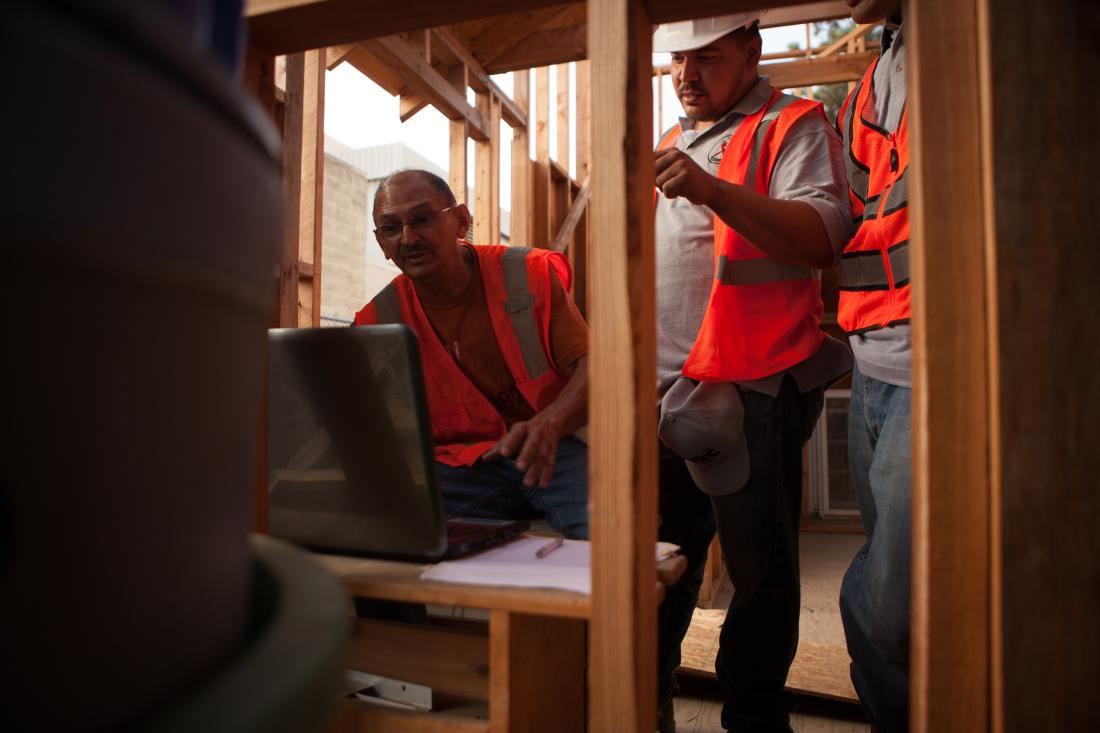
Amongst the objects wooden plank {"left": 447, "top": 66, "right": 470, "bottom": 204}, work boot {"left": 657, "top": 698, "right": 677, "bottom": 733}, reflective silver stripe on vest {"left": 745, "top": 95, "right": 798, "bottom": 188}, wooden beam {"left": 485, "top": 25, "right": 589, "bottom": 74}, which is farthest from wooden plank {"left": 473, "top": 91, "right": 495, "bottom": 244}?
work boot {"left": 657, "top": 698, "right": 677, "bottom": 733}

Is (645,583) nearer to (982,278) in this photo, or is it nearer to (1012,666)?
(1012,666)

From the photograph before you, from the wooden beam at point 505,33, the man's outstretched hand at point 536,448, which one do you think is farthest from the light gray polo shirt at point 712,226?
the wooden beam at point 505,33

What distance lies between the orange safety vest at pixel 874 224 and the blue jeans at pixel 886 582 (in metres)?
0.16

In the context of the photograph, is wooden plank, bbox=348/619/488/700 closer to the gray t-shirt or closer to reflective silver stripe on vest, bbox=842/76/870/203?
the gray t-shirt

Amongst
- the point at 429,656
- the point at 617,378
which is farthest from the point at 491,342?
the point at 617,378

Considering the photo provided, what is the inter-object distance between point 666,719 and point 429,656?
3.93ft

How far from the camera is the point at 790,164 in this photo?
1.70 meters

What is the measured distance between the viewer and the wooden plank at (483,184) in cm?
518

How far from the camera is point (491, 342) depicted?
217 cm

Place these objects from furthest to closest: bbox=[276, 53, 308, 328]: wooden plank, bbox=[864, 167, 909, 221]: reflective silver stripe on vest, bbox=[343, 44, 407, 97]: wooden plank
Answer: bbox=[343, 44, 407, 97]: wooden plank
bbox=[276, 53, 308, 328]: wooden plank
bbox=[864, 167, 909, 221]: reflective silver stripe on vest

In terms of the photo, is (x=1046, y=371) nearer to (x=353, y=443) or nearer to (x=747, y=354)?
(x=353, y=443)

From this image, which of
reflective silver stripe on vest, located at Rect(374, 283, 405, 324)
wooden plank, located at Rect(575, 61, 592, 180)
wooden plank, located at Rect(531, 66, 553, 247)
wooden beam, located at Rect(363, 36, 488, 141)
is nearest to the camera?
reflective silver stripe on vest, located at Rect(374, 283, 405, 324)

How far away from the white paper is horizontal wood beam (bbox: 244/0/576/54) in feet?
2.42

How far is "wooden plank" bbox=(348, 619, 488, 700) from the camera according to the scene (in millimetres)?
1188
